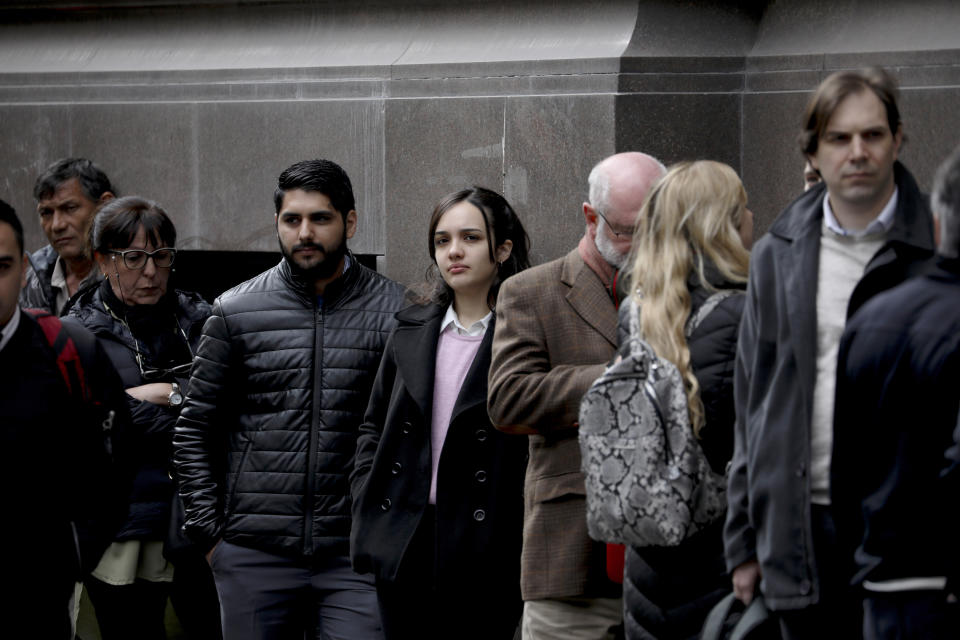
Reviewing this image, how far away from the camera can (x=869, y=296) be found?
4.23m

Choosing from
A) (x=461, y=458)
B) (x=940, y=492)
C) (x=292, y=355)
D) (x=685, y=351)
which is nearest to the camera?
(x=940, y=492)

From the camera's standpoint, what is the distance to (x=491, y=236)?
235 inches

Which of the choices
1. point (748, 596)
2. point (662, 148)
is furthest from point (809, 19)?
point (748, 596)

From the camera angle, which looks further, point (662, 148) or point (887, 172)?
point (662, 148)

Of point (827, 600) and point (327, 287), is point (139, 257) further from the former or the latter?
point (827, 600)

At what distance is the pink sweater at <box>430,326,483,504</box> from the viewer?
19.0ft

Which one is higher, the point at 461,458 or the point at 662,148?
the point at 662,148

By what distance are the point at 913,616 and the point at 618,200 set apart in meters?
1.95

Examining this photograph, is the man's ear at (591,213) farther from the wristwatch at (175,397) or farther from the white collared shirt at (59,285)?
the white collared shirt at (59,285)

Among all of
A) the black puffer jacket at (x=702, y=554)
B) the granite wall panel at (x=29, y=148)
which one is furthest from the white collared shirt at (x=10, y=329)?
the granite wall panel at (x=29, y=148)

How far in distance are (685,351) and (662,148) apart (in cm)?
242

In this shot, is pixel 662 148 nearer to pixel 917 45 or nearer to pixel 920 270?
pixel 917 45

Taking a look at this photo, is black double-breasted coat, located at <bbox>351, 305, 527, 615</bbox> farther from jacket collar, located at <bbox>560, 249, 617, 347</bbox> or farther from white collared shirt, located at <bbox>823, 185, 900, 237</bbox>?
white collared shirt, located at <bbox>823, 185, 900, 237</bbox>

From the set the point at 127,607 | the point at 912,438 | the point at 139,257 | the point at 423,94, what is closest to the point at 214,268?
the point at 423,94
